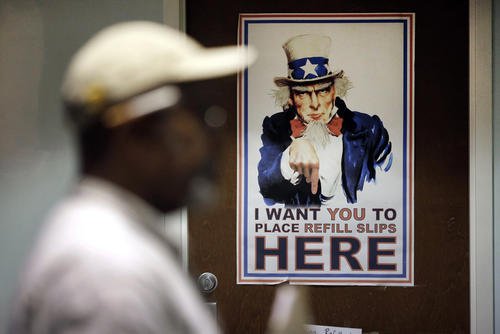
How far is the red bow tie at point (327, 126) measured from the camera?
283 centimetres

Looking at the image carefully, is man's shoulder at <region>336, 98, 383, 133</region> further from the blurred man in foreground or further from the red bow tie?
the blurred man in foreground

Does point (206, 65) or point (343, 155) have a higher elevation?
point (206, 65)

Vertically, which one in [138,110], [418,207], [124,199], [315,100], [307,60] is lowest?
[418,207]

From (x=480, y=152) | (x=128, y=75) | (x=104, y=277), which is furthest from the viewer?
(x=480, y=152)

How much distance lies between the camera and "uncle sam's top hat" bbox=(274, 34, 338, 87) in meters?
2.83

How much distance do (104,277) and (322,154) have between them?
1991mm

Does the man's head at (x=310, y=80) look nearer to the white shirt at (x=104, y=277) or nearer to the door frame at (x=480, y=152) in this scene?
the door frame at (x=480, y=152)

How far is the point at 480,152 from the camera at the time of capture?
2762 mm

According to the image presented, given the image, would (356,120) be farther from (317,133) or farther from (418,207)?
(418,207)

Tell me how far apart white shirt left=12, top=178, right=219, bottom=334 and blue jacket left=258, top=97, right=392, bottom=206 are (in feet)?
5.91

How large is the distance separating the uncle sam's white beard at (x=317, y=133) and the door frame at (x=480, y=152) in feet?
1.89

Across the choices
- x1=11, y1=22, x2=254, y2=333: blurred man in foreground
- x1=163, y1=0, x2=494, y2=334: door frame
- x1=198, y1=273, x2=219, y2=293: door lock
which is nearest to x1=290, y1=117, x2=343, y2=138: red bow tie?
x1=163, y1=0, x2=494, y2=334: door frame

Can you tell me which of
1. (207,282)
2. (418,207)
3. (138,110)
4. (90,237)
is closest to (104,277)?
(90,237)

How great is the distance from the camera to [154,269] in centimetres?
96
